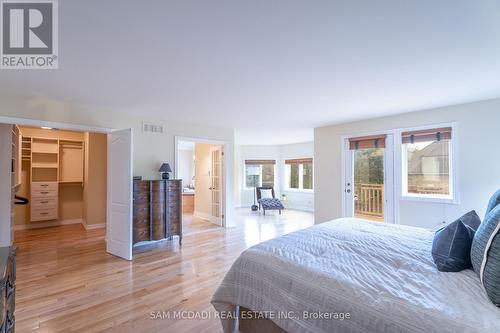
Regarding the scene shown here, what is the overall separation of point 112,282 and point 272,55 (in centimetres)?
316

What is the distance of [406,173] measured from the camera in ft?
14.1

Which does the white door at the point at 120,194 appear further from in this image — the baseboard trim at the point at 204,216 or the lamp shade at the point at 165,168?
the baseboard trim at the point at 204,216

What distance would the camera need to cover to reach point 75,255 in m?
3.76

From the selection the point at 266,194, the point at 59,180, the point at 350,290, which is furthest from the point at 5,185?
the point at 266,194

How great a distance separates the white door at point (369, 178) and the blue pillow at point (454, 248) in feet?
9.83

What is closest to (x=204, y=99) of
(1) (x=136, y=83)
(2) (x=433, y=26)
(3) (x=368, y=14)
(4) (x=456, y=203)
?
(1) (x=136, y=83)

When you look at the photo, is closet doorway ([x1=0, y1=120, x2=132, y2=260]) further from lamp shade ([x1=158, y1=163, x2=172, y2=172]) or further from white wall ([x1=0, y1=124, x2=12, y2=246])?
lamp shade ([x1=158, y1=163, x2=172, y2=172])

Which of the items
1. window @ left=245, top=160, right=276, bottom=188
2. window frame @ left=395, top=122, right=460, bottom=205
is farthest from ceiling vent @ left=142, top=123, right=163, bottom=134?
window @ left=245, top=160, right=276, bottom=188

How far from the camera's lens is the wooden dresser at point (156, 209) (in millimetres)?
3988

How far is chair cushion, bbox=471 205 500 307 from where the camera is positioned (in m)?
1.12

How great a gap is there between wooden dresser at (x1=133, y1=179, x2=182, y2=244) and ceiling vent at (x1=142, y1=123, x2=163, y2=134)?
3.51 ft

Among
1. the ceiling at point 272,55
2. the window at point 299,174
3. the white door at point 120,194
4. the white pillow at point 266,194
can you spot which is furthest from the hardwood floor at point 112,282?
the window at point 299,174

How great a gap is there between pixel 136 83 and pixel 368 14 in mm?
2512

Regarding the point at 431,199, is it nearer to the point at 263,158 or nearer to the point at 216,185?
the point at 216,185
